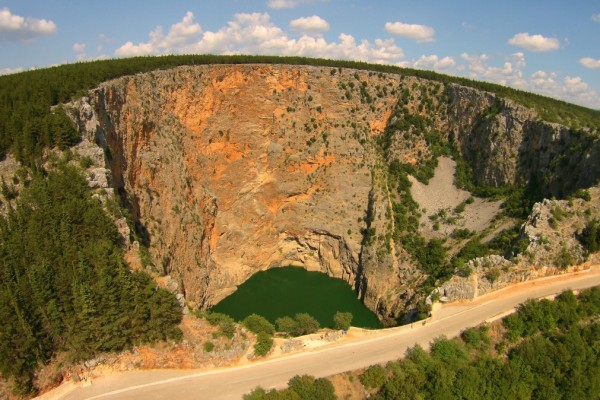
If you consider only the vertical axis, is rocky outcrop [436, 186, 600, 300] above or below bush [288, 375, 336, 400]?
above

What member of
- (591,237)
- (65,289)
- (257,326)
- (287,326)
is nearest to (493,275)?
(591,237)

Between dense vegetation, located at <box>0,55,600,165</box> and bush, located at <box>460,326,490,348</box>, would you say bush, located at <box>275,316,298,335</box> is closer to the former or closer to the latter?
bush, located at <box>460,326,490,348</box>

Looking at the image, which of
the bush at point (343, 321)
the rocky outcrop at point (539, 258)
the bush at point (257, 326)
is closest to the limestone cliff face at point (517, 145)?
the rocky outcrop at point (539, 258)

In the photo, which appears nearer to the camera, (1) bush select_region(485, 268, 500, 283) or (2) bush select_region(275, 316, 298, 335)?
(2) bush select_region(275, 316, 298, 335)

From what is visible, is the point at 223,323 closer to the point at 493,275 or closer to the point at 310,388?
the point at 310,388

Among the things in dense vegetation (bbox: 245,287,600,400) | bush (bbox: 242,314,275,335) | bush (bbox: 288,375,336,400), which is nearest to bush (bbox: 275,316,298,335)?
bush (bbox: 242,314,275,335)

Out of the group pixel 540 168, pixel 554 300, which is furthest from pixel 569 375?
pixel 540 168
